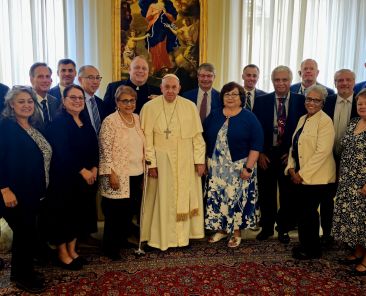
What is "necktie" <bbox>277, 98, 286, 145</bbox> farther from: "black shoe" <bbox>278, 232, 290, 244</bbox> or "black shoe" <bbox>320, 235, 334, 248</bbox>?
"black shoe" <bbox>320, 235, 334, 248</bbox>

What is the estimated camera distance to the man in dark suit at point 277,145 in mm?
3748

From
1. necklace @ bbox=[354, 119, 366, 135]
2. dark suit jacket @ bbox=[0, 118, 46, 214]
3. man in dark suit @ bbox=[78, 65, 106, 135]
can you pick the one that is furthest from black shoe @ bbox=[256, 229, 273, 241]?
dark suit jacket @ bbox=[0, 118, 46, 214]

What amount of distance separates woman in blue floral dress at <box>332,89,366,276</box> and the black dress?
7.09 ft

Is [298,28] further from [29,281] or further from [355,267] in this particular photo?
[29,281]

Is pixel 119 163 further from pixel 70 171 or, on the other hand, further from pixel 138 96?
pixel 138 96

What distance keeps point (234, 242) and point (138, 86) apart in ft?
6.21

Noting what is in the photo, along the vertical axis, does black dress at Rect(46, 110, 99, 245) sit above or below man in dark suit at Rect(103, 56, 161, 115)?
below

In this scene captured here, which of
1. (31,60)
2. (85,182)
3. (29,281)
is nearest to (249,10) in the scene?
(31,60)

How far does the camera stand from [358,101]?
3143 mm

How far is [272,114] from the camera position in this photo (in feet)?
12.5

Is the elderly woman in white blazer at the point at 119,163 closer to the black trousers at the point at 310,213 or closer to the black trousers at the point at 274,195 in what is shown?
the black trousers at the point at 274,195

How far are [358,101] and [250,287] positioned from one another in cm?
177

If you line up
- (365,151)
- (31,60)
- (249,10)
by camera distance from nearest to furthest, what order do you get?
(365,151)
(31,60)
(249,10)

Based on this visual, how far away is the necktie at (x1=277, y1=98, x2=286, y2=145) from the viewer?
3.78 metres
